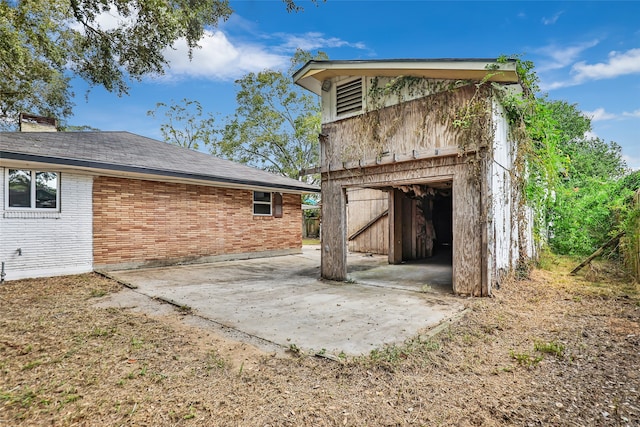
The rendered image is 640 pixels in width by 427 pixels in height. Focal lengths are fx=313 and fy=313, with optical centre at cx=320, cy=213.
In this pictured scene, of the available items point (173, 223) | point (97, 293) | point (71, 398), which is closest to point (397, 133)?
point (71, 398)

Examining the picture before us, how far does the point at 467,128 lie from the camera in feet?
18.1

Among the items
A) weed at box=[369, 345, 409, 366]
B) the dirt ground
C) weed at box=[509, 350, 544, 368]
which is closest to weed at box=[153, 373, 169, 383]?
the dirt ground

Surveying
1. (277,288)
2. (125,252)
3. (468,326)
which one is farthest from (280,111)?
(468,326)

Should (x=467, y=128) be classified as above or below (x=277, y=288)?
above

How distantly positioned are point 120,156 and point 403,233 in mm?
8737

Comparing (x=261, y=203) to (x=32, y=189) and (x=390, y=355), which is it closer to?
(x=32, y=189)

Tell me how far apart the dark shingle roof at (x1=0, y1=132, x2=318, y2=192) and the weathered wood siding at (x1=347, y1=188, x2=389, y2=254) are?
1941 mm

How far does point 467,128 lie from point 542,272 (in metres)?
4.78

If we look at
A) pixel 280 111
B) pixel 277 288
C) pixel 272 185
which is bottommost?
pixel 277 288

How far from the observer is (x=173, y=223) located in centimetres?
978

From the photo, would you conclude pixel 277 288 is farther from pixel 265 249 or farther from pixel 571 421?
pixel 265 249

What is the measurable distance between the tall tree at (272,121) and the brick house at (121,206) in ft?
40.4

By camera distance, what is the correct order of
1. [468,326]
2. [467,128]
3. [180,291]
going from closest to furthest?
[468,326]
[467,128]
[180,291]

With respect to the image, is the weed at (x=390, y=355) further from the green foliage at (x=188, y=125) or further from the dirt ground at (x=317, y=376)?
the green foliage at (x=188, y=125)
